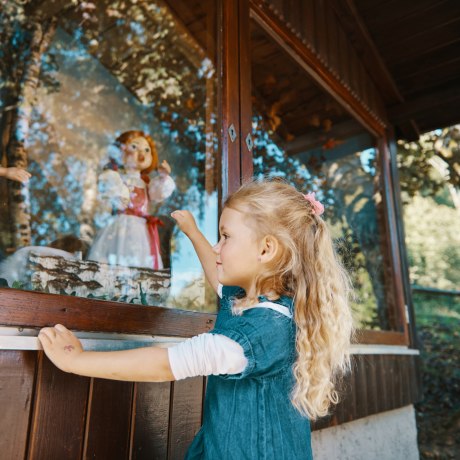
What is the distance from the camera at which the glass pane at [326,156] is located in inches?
105

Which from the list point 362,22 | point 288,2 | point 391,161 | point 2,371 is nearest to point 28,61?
point 288,2

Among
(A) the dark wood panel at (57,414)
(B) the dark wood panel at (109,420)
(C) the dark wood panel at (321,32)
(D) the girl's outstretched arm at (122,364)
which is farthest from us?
(C) the dark wood panel at (321,32)

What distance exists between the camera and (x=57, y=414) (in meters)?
1.29

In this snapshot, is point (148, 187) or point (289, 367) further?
point (148, 187)

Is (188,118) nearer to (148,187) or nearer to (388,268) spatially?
(148,187)

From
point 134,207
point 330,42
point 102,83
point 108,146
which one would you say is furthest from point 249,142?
point 102,83

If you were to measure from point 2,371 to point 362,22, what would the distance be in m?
3.85

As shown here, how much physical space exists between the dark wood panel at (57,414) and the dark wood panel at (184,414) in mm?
388

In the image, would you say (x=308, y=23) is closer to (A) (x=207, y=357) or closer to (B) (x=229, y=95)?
(B) (x=229, y=95)

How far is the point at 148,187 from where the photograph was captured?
301 centimetres

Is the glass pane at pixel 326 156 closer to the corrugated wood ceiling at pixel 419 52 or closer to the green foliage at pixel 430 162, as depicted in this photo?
the corrugated wood ceiling at pixel 419 52

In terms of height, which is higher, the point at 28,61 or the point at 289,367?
the point at 28,61

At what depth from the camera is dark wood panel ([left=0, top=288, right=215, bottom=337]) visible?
127cm

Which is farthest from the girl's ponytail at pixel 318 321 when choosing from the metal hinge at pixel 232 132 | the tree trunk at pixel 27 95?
the tree trunk at pixel 27 95
